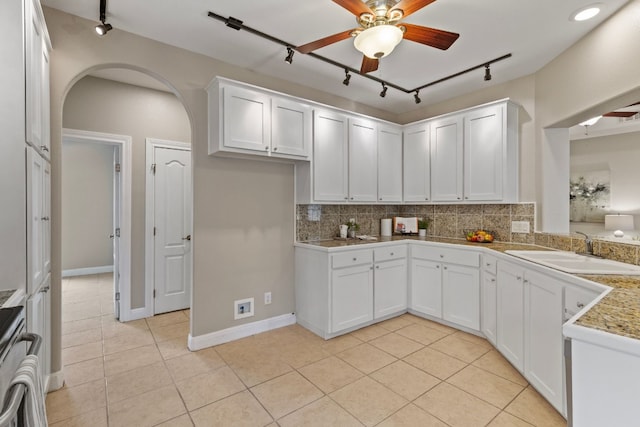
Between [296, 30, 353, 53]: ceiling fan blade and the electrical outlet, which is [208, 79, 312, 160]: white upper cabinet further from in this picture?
the electrical outlet

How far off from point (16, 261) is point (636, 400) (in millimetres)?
2455

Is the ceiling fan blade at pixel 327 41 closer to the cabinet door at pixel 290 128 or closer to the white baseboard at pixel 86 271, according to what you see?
the cabinet door at pixel 290 128

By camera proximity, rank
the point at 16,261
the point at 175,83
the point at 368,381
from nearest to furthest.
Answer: the point at 16,261, the point at 368,381, the point at 175,83

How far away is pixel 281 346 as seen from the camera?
9.46ft

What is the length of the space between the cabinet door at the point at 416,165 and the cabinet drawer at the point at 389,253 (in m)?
0.77

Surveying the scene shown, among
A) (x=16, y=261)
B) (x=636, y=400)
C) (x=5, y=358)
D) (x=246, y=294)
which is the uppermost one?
(x=16, y=261)

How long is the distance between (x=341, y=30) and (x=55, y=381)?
11.3ft

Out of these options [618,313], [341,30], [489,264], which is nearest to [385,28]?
[341,30]

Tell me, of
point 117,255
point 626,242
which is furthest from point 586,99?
point 117,255

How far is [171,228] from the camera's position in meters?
3.88

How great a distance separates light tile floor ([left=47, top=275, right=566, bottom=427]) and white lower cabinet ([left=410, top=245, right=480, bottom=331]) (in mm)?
201

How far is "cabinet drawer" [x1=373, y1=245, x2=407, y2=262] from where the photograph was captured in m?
3.37

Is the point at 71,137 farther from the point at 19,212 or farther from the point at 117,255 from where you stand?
the point at 19,212

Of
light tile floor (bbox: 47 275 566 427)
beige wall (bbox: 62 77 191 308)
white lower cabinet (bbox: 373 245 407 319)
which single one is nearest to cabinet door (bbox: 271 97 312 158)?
white lower cabinet (bbox: 373 245 407 319)
